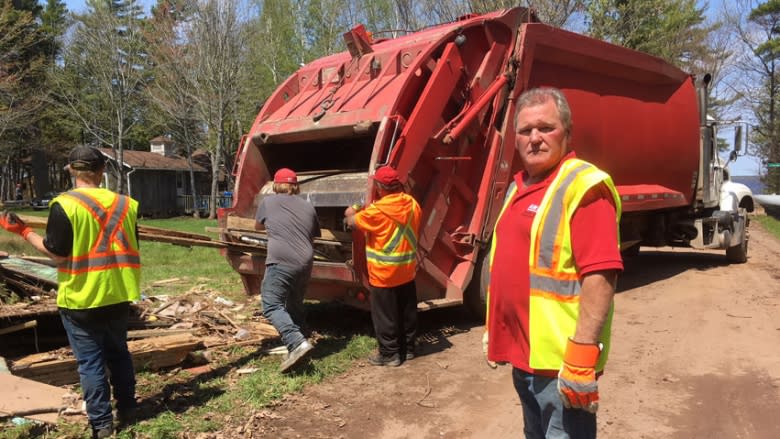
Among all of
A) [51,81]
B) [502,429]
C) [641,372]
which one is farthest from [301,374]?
[51,81]

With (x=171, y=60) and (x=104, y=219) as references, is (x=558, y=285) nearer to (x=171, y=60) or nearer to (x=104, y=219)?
(x=104, y=219)

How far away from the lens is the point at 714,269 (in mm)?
9883

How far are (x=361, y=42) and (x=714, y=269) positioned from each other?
7309 mm

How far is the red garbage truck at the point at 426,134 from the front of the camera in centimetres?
512

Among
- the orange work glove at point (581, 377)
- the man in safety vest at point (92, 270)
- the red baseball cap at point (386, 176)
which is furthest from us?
the red baseball cap at point (386, 176)

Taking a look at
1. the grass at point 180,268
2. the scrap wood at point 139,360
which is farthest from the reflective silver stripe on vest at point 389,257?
the grass at point 180,268

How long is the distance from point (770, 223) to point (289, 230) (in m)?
19.2

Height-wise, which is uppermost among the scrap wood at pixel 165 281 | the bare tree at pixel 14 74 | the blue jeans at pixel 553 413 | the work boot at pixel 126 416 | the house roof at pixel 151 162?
the bare tree at pixel 14 74

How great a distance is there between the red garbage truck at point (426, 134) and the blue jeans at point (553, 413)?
113 inches

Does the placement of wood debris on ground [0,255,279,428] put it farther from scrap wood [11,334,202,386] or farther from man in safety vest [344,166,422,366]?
man in safety vest [344,166,422,366]

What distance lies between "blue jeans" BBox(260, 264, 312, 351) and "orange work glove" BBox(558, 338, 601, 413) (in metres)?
2.91

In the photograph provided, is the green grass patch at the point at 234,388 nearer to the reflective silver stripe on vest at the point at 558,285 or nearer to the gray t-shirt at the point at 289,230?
the gray t-shirt at the point at 289,230

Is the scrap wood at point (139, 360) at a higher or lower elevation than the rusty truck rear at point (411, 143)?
lower

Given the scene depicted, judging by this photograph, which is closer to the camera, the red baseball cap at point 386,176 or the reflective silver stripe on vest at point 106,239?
the reflective silver stripe on vest at point 106,239
